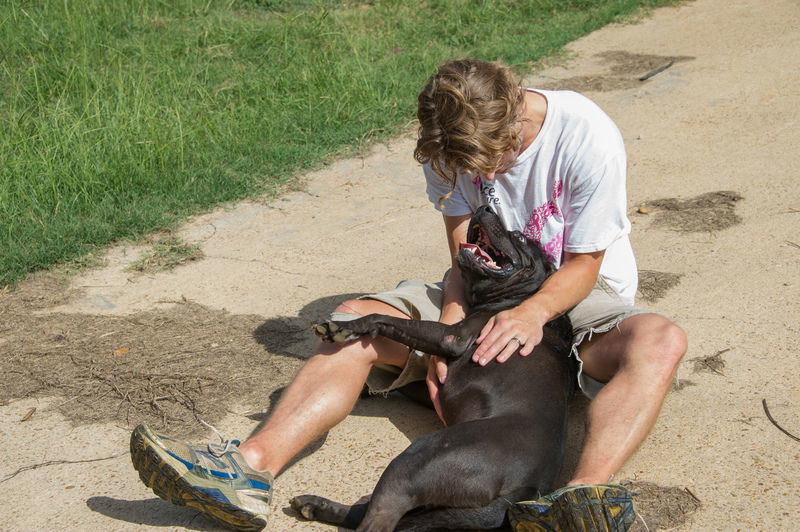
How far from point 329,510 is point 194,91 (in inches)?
200

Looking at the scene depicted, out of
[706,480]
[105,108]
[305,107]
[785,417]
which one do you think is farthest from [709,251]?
[105,108]

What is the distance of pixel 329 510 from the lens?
3.01 m

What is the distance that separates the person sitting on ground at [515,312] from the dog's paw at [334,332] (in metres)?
0.07

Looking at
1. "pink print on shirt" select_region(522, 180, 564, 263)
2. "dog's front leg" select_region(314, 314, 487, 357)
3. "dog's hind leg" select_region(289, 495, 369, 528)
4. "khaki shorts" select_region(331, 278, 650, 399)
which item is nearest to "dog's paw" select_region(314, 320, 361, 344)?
"dog's front leg" select_region(314, 314, 487, 357)

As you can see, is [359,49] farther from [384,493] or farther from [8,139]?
[384,493]

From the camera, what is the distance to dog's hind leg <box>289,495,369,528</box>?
2986mm

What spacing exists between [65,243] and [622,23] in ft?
20.3

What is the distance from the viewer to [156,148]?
6188 mm

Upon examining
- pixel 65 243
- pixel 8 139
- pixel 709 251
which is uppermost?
pixel 8 139

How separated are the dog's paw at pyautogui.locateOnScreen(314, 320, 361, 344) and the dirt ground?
45 cm

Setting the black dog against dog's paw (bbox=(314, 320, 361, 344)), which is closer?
the black dog

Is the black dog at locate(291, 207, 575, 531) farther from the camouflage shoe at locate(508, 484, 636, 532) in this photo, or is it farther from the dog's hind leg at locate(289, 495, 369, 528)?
the camouflage shoe at locate(508, 484, 636, 532)

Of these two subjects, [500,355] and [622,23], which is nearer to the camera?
[500,355]

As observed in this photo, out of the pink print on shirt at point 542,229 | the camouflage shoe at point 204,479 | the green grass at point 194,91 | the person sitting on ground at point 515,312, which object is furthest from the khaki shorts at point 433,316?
the green grass at point 194,91
